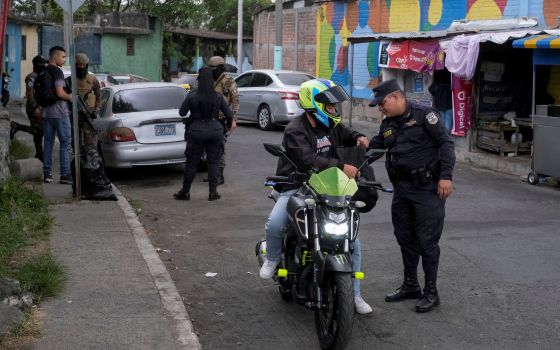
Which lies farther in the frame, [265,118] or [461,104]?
[265,118]

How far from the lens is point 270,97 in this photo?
768 inches

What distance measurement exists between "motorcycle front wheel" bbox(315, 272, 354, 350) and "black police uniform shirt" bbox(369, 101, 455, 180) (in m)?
1.35

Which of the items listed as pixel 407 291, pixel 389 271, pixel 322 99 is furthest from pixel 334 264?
pixel 389 271

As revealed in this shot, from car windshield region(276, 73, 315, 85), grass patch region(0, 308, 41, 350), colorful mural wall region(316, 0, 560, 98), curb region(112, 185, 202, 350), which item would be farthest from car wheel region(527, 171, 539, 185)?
grass patch region(0, 308, 41, 350)

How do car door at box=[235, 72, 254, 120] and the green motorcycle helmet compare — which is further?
car door at box=[235, 72, 254, 120]

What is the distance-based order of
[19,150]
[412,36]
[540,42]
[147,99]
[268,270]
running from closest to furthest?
[268,270] → [540,42] → [147,99] → [19,150] → [412,36]

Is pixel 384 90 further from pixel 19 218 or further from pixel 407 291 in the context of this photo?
pixel 19 218

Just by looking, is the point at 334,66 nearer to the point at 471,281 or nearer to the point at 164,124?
the point at 164,124

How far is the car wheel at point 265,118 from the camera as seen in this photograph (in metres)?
19.7

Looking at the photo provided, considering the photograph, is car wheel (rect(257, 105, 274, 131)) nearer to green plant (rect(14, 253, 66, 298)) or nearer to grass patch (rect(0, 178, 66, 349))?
grass patch (rect(0, 178, 66, 349))

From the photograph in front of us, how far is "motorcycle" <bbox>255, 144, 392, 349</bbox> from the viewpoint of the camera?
484cm

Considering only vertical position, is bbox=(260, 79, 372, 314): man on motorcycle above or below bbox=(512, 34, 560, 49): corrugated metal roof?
below

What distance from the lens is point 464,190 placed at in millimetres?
11781

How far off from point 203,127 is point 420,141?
5.09 metres
